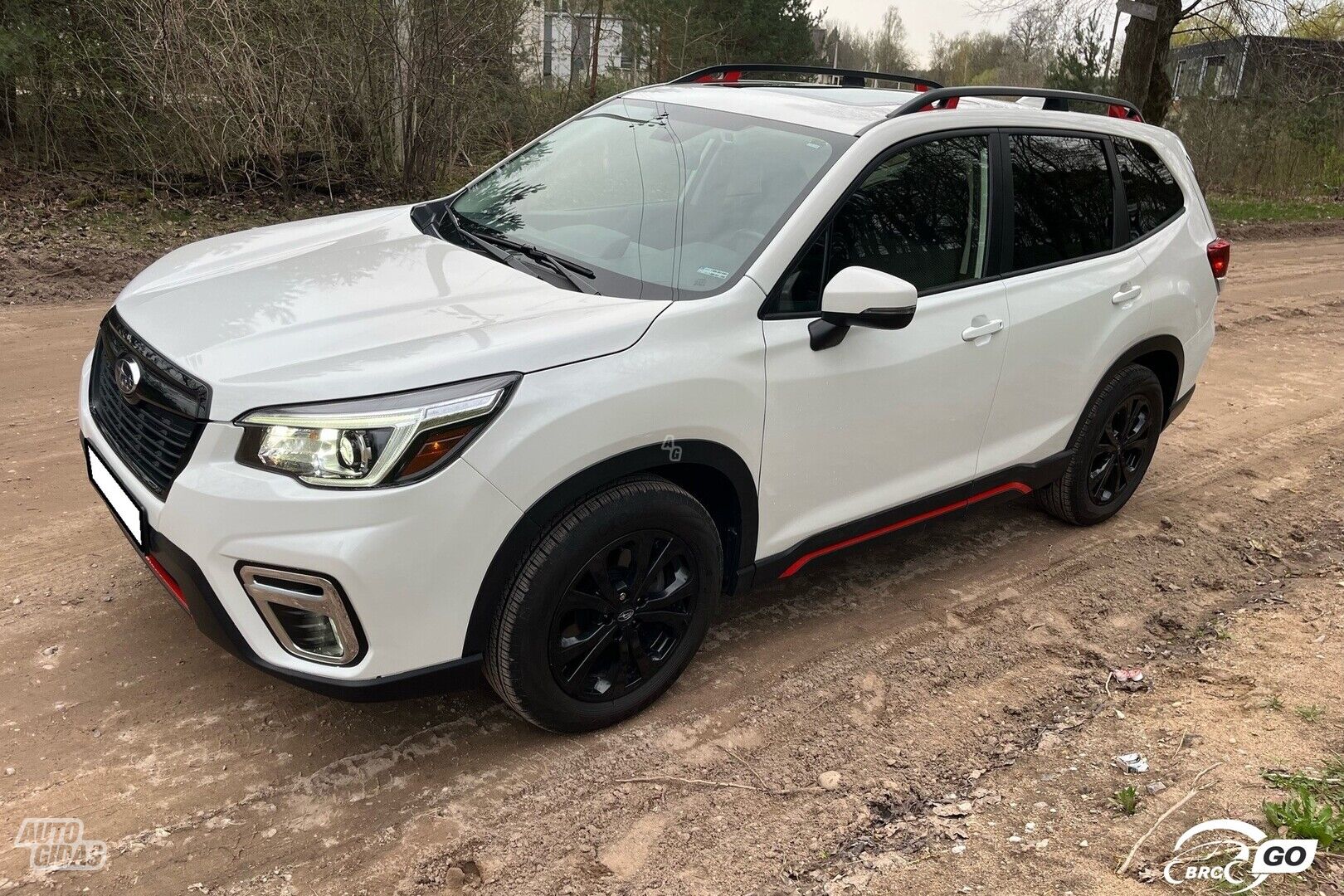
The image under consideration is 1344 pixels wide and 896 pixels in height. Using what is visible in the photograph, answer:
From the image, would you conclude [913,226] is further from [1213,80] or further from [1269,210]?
[1213,80]

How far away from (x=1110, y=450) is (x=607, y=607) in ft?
9.31

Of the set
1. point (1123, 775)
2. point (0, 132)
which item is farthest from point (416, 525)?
point (0, 132)

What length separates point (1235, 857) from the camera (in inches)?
102

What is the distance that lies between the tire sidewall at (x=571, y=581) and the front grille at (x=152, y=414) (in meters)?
0.92

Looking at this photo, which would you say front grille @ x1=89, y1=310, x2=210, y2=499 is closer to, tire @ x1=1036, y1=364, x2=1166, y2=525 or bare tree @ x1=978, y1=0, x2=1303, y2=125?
tire @ x1=1036, y1=364, x2=1166, y2=525

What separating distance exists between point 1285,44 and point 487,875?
77.1 ft

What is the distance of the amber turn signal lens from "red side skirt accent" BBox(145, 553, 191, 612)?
76cm

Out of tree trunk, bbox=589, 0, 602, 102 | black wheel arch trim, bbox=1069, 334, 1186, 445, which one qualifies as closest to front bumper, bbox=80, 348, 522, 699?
black wheel arch trim, bbox=1069, 334, 1186, 445

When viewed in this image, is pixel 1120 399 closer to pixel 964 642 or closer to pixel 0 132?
pixel 964 642

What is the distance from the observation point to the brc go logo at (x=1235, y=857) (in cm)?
254

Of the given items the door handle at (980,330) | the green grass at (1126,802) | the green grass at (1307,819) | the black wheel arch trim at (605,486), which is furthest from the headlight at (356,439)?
the green grass at (1307,819)

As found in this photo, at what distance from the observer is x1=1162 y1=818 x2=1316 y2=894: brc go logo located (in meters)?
2.54

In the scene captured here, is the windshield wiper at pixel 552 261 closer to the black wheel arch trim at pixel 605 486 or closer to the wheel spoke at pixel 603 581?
the black wheel arch trim at pixel 605 486

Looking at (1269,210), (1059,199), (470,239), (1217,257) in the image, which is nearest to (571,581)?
(470,239)
